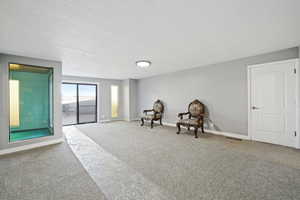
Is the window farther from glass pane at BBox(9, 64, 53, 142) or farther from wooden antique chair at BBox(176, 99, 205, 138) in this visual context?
wooden antique chair at BBox(176, 99, 205, 138)

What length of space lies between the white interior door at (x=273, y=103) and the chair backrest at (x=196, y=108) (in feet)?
4.37

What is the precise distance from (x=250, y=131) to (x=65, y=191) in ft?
13.9

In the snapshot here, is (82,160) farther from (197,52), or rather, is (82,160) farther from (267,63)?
(267,63)

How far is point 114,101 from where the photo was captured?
7.54 m

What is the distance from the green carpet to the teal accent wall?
125mm

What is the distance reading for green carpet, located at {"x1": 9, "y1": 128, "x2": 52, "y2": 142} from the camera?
3223 mm

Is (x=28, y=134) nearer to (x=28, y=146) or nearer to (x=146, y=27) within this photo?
(x=28, y=146)

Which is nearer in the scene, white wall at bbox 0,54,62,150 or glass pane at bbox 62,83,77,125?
white wall at bbox 0,54,62,150

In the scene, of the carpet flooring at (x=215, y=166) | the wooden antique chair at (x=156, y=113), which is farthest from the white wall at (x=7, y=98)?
the wooden antique chair at (x=156, y=113)

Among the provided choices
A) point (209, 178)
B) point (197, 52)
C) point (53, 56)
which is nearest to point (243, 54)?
point (197, 52)

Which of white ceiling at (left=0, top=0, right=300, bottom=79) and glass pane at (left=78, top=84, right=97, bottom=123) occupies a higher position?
white ceiling at (left=0, top=0, right=300, bottom=79)

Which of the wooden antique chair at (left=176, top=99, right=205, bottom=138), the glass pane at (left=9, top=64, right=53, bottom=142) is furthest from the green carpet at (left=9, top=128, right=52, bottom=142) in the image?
the wooden antique chair at (left=176, top=99, right=205, bottom=138)

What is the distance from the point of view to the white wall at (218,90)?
382 cm

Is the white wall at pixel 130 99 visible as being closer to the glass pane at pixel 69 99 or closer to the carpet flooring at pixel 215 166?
the glass pane at pixel 69 99
